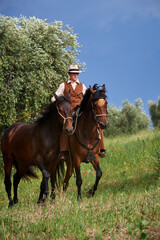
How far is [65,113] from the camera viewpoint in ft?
20.0

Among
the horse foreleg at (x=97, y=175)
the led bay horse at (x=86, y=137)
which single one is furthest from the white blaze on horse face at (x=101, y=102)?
the horse foreleg at (x=97, y=175)

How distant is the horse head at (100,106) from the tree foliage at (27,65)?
560 centimetres

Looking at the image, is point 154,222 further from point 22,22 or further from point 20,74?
point 22,22

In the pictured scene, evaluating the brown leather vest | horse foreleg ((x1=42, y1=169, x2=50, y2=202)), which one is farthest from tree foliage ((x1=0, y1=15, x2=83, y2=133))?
horse foreleg ((x1=42, y1=169, x2=50, y2=202))

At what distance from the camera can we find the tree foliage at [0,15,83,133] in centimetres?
1175

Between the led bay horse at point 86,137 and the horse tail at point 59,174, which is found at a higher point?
the led bay horse at point 86,137

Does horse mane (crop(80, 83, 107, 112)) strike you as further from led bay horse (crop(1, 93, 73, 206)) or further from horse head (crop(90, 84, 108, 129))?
led bay horse (crop(1, 93, 73, 206))

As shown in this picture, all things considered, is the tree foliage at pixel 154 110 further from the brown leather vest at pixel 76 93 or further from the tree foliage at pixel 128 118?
the brown leather vest at pixel 76 93

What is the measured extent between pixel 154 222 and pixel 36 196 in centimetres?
466

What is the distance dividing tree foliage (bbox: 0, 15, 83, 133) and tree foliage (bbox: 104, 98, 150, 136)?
2457cm

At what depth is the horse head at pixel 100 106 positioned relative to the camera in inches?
259

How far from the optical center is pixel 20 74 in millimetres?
12188

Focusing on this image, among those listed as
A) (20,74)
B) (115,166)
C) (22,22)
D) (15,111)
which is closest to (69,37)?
(22,22)

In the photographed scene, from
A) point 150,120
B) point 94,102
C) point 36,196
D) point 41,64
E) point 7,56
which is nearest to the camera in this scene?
point 94,102
